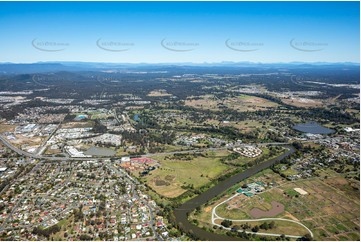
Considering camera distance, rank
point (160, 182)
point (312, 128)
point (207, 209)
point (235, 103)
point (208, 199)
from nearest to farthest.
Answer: point (207, 209) < point (208, 199) < point (160, 182) < point (312, 128) < point (235, 103)

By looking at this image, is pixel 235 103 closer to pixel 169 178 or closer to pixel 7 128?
pixel 169 178

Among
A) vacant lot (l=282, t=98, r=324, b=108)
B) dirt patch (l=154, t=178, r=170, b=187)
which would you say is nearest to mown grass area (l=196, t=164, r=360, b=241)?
dirt patch (l=154, t=178, r=170, b=187)

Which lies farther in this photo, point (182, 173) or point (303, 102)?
point (303, 102)

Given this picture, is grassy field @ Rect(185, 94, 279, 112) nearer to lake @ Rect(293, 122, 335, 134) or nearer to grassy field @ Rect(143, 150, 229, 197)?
lake @ Rect(293, 122, 335, 134)

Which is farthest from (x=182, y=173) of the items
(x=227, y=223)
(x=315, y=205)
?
(x=315, y=205)

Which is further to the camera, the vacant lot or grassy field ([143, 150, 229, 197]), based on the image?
the vacant lot

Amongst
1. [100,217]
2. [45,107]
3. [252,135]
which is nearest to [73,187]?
[100,217]
